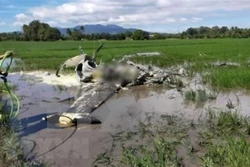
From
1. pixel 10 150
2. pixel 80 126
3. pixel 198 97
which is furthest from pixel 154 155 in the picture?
pixel 198 97

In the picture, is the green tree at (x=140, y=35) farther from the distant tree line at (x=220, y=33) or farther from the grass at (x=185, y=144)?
the grass at (x=185, y=144)

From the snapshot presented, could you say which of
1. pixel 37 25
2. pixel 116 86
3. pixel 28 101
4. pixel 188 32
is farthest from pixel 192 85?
pixel 188 32

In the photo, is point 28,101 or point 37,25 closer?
point 28,101

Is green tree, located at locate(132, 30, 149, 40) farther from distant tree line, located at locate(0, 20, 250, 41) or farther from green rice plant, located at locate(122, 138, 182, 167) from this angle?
green rice plant, located at locate(122, 138, 182, 167)

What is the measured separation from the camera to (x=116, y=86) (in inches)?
470

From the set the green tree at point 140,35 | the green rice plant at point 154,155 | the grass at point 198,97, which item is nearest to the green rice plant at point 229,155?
the green rice plant at point 154,155

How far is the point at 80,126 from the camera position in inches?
289

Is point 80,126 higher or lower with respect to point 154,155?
lower

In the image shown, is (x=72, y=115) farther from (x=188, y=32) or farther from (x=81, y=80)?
(x=188, y=32)

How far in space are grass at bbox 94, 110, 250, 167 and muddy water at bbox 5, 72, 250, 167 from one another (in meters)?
0.39

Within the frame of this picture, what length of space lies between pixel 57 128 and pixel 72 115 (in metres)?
0.47

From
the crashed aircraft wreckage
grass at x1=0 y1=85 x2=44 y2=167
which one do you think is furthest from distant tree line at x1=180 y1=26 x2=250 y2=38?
grass at x1=0 y1=85 x2=44 y2=167

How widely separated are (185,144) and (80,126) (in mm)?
2346

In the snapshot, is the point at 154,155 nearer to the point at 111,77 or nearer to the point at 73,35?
the point at 111,77
